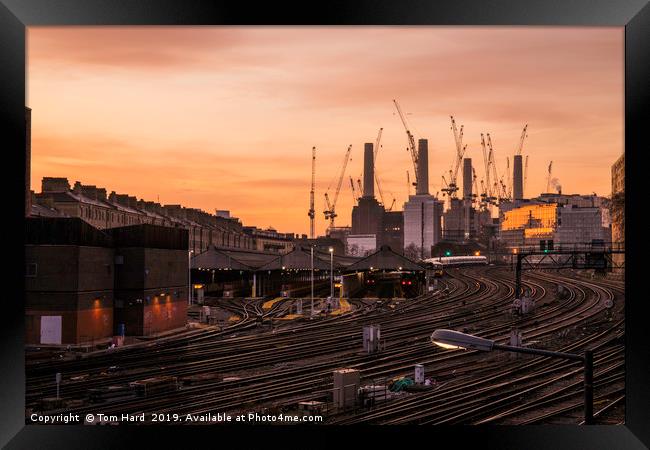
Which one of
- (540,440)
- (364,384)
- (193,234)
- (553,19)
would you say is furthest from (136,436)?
(193,234)

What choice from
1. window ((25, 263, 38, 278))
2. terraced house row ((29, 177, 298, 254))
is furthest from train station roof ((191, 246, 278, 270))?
window ((25, 263, 38, 278))

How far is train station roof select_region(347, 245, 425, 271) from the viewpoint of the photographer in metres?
50.7

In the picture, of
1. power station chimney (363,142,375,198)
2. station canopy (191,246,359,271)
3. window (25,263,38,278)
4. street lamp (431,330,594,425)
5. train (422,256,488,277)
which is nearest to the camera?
street lamp (431,330,594,425)

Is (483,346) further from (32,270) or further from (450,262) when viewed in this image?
(450,262)

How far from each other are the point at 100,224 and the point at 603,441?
142 ft

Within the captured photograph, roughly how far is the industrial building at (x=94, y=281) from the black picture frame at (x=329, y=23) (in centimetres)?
1909

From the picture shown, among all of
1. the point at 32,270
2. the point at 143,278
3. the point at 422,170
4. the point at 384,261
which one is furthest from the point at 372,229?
the point at 422,170

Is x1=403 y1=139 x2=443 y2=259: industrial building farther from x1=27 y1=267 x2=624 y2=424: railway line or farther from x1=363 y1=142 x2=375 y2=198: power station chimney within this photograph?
x1=27 y1=267 x2=624 y2=424: railway line

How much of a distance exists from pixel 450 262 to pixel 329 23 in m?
77.6

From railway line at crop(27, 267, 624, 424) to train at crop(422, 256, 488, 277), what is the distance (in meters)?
27.6

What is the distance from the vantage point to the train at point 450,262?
76.6m

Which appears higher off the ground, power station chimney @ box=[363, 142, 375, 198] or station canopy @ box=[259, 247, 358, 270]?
power station chimney @ box=[363, 142, 375, 198]

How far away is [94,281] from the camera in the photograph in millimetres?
30203

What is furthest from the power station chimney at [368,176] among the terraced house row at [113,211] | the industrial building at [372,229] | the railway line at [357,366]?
the railway line at [357,366]
